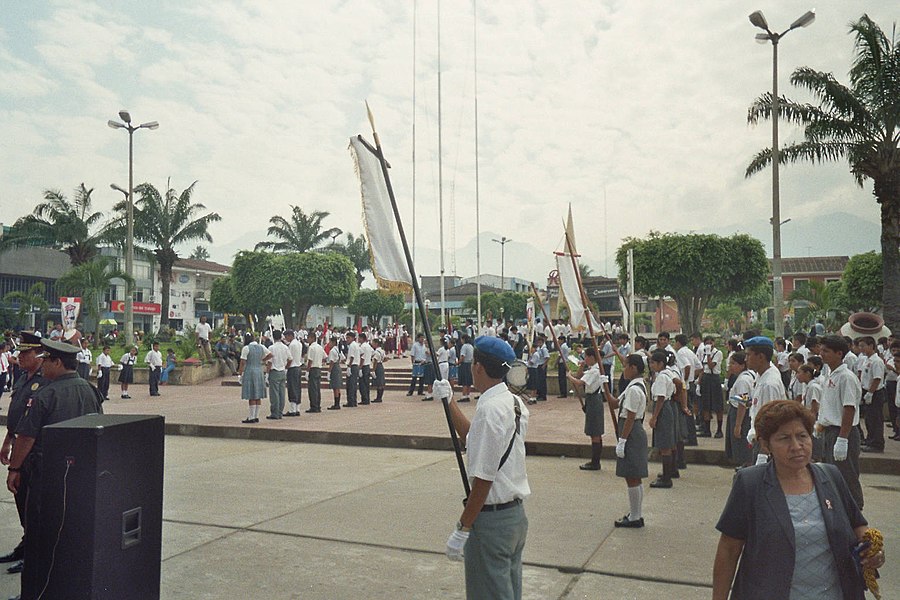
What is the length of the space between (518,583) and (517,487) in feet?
1.66

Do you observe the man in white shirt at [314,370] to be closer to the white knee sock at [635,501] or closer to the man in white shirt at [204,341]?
the white knee sock at [635,501]

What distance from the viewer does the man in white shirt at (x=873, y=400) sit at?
32.3 ft

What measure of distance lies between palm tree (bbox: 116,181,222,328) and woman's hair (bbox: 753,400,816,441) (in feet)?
138

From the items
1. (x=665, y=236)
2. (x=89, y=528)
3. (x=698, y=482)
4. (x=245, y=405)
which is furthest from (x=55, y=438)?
(x=665, y=236)

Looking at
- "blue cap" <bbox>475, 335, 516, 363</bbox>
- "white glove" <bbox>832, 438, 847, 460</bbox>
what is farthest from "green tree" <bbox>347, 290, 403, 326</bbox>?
"blue cap" <bbox>475, 335, 516, 363</bbox>

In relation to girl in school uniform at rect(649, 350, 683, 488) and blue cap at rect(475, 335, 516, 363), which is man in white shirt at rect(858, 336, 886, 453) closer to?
girl in school uniform at rect(649, 350, 683, 488)

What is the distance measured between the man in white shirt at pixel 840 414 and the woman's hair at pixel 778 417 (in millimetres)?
3641

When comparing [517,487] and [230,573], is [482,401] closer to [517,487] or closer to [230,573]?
[517,487]

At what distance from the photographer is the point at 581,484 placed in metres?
8.48

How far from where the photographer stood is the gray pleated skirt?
647 cm

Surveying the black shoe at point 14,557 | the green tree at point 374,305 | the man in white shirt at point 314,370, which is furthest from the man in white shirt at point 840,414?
the green tree at point 374,305

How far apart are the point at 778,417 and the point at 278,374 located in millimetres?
12346

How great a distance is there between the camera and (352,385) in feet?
55.8

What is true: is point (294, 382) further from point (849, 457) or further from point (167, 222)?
point (167, 222)
